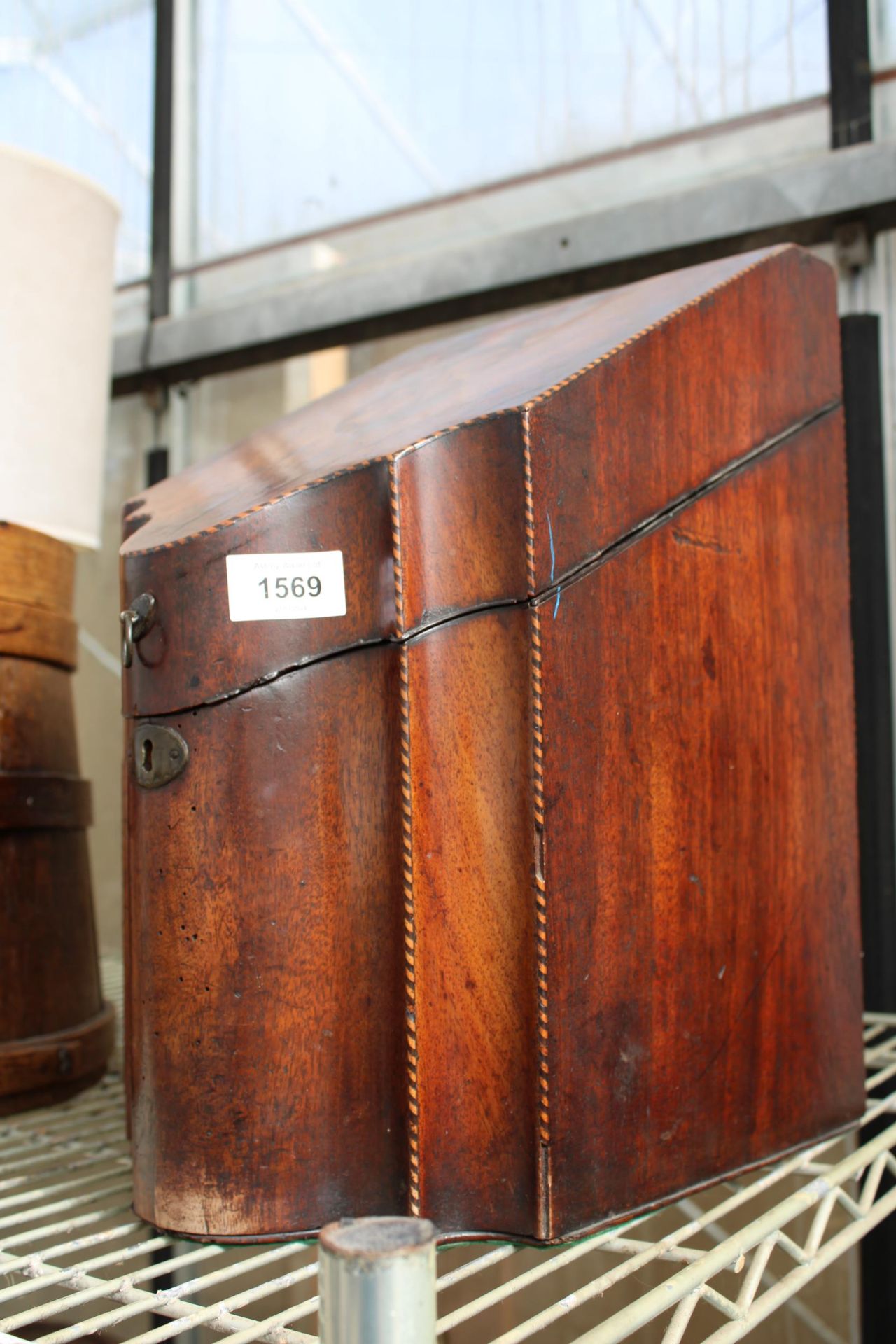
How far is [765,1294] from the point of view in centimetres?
81

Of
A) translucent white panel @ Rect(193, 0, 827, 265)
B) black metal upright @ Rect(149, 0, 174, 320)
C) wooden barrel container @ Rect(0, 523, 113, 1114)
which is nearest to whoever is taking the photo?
wooden barrel container @ Rect(0, 523, 113, 1114)

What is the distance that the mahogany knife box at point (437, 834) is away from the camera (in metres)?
0.85

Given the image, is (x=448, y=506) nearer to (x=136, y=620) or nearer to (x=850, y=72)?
(x=136, y=620)

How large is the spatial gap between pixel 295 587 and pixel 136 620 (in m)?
0.14

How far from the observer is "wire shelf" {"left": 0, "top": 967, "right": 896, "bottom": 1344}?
0.74m

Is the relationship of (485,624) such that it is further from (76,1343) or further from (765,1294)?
(76,1343)

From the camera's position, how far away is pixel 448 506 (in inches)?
33.8

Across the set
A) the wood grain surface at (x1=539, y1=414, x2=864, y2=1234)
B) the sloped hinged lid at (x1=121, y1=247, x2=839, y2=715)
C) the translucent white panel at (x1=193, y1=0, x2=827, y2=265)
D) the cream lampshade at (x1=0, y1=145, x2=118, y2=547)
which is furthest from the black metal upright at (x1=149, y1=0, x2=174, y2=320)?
the wood grain surface at (x1=539, y1=414, x2=864, y2=1234)

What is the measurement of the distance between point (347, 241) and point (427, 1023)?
1617 millimetres

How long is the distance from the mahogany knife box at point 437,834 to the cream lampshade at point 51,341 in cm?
45

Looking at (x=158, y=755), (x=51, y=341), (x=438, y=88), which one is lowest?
(x=158, y=755)

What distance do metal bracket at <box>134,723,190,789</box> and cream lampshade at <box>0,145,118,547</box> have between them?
0.49 meters

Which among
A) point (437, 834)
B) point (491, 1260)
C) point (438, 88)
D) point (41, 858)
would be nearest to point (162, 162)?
point (438, 88)

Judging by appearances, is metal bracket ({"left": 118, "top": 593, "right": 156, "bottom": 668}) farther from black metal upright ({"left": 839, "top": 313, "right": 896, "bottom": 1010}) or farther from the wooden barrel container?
black metal upright ({"left": 839, "top": 313, "right": 896, "bottom": 1010})
